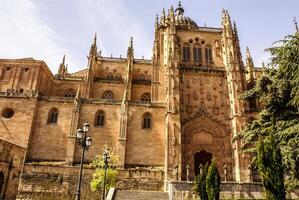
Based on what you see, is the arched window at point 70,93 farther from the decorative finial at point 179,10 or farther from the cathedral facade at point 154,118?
the decorative finial at point 179,10

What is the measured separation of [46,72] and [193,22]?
26209mm

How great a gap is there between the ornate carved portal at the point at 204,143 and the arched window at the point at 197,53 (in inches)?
386

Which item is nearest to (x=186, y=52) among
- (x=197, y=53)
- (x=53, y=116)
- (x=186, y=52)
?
(x=186, y=52)

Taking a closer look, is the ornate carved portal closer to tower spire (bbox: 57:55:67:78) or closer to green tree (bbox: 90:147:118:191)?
green tree (bbox: 90:147:118:191)

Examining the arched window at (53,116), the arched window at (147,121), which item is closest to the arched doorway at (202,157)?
the arched window at (147,121)

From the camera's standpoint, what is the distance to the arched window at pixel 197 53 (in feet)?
125

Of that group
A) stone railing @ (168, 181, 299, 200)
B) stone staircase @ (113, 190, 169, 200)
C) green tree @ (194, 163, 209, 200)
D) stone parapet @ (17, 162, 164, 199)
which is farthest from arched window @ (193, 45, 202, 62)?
green tree @ (194, 163, 209, 200)

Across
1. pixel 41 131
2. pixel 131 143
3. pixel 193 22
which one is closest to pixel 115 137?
pixel 131 143

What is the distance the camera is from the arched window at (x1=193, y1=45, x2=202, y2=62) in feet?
125

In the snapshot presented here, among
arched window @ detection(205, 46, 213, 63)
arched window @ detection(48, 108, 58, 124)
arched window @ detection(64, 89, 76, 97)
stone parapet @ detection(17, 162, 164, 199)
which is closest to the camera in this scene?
stone parapet @ detection(17, 162, 164, 199)

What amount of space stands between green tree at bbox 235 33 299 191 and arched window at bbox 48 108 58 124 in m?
21.1

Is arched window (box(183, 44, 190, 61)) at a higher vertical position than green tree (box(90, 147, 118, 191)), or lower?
higher

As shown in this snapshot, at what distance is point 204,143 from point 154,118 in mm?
6323

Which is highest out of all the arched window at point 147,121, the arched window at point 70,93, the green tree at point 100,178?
the arched window at point 70,93
